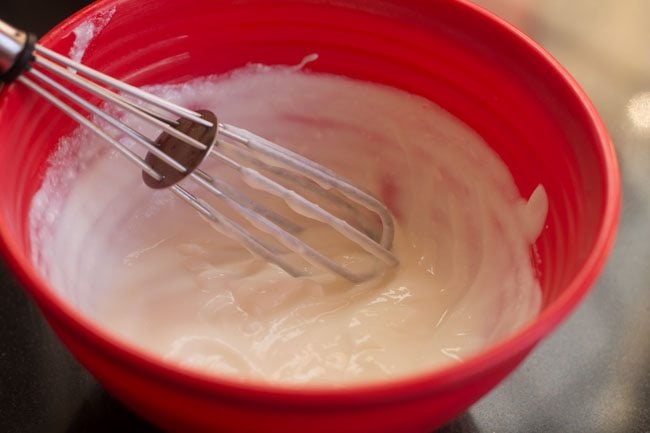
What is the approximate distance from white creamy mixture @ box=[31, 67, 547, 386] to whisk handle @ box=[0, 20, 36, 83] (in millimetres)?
142

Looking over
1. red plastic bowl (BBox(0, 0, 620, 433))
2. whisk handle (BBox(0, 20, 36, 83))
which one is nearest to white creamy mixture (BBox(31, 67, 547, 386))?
red plastic bowl (BBox(0, 0, 620, 433))

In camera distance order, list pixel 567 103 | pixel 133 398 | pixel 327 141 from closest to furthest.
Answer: pixel 133 398 < pixel 567 103 < pixel 327 141

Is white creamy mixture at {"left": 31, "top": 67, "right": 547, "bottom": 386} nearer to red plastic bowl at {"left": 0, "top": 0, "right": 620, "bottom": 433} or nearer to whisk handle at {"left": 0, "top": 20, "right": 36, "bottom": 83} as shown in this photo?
red plastic bowl at {"left": 0, "top": 0, "right": 620, "bottom": 433}

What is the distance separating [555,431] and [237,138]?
393mm

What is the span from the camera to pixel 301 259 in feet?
2.87

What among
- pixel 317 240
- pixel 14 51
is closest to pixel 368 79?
pixel 317 240

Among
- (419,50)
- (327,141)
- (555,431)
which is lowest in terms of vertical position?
(555,431)

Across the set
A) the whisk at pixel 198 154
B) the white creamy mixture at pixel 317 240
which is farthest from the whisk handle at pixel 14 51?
the white creamy mixture at pixel 317 240

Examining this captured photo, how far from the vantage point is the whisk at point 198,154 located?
612mm

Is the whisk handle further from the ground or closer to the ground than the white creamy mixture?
further from the ground

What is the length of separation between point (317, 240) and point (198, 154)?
250 millimetres

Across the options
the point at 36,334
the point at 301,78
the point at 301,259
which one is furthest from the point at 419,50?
the point at 36,334

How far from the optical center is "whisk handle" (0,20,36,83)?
0.57 meters

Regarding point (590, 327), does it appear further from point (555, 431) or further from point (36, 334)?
point (36, 334)
